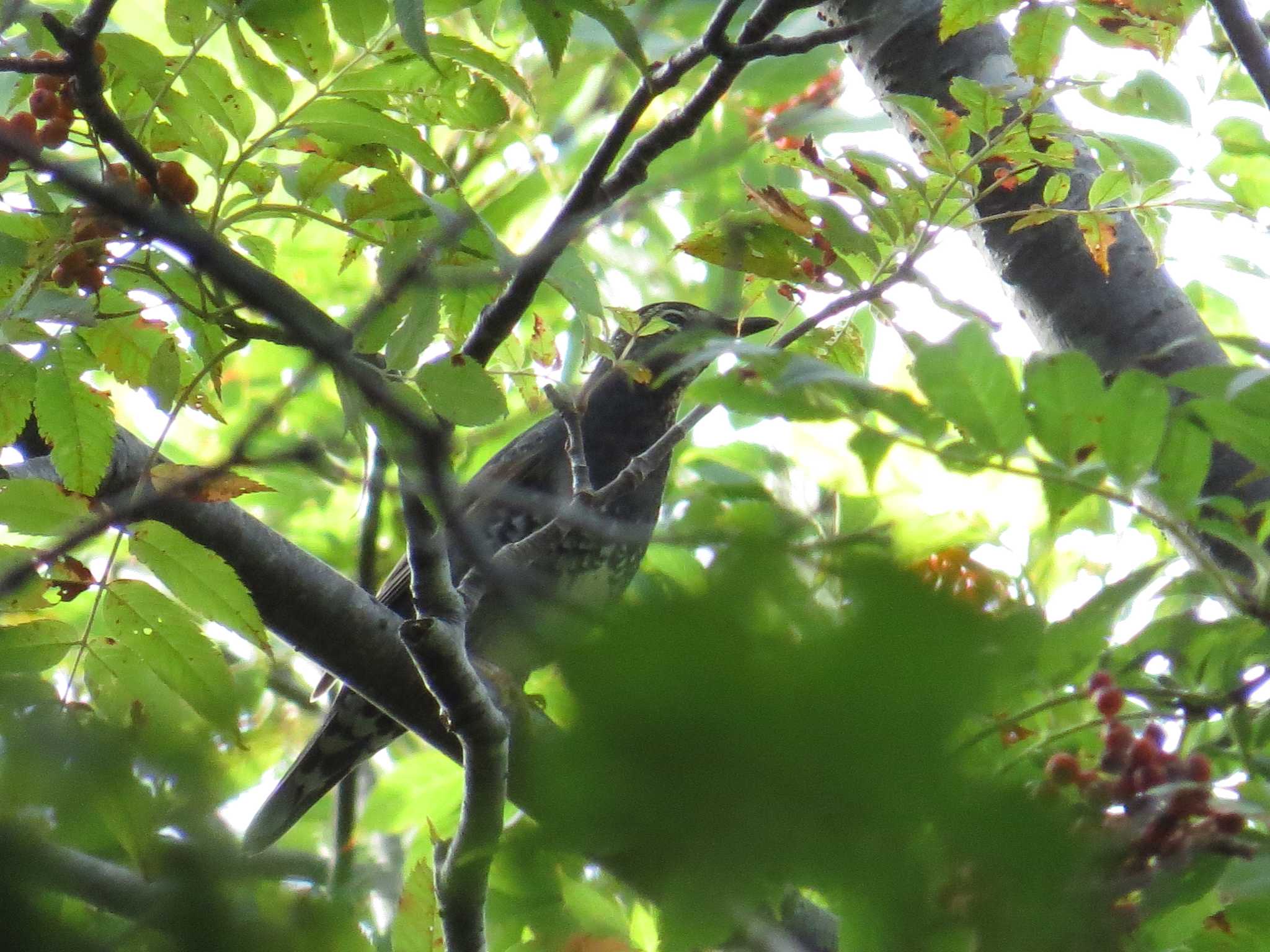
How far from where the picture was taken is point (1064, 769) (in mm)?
1101

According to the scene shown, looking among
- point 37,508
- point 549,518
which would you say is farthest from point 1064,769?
point 549,518

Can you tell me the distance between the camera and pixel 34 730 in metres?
0.68

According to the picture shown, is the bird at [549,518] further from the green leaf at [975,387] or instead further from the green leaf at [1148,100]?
the green leaf at [975,387]

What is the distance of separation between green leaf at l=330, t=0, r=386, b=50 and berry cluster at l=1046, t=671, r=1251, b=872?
149 cm

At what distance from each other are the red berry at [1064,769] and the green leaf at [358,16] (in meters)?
1.54

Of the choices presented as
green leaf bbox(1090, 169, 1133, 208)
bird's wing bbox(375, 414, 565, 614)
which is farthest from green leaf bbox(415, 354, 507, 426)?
bird's wing bbox(375, 414, 565, 614)

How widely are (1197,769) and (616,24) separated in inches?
47.9

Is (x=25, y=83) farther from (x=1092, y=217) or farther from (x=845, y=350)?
(x=1092, y=217)

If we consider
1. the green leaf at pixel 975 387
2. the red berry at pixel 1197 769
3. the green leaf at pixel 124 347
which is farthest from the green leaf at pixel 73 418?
the red berry at pixel 1197 769

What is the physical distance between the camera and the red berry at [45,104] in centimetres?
188

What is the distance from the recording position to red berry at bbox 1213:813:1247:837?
0.96 meters

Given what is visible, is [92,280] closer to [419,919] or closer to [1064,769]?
[419,919]

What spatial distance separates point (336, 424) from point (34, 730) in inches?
110

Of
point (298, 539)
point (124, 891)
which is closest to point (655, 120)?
point (298, 539)
